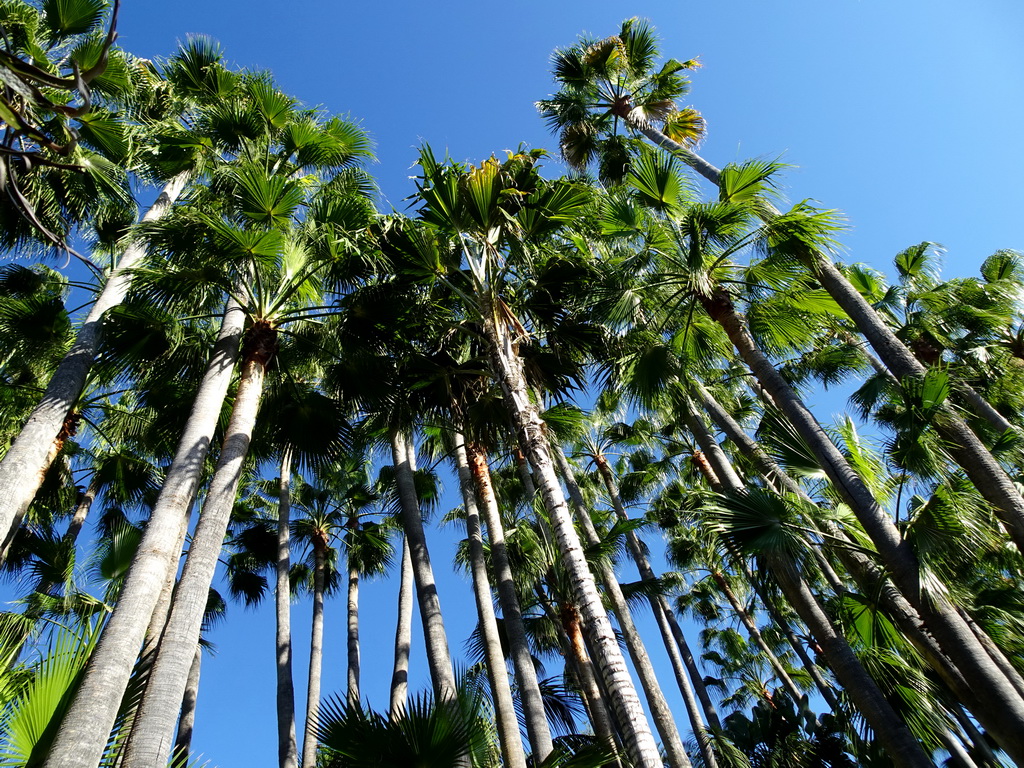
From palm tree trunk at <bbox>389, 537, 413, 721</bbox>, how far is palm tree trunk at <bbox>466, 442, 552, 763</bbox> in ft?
4.73

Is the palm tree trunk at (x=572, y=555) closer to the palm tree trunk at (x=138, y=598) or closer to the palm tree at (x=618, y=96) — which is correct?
the palm tree trunk at (x=138, y=598)

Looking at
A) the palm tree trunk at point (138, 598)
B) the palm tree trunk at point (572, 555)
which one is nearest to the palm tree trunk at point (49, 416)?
the palm tree trunk at point (138, 598)

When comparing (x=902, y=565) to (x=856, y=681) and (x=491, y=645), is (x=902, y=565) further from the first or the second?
(x=491, y=645)

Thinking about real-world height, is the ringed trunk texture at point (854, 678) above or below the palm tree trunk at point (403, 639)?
below

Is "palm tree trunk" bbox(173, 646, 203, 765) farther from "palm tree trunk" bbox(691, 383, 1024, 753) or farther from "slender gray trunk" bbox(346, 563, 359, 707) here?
"palm tree trunk" bbox(691, 383, 1024, 753)

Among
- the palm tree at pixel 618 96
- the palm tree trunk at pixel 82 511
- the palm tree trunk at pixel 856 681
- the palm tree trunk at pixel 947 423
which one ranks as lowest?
the palm tree trunk at pixel 856 681

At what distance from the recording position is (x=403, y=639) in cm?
1235

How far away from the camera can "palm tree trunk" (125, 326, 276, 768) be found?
194 inches

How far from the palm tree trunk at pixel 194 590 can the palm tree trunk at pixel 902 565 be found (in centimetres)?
634

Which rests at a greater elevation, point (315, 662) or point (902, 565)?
point (315, 662)

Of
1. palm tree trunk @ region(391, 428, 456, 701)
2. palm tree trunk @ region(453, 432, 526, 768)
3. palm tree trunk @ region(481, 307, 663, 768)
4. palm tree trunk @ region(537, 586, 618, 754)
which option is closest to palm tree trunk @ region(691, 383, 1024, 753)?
palm tree trunk @ region(481, 307, 663, 768)

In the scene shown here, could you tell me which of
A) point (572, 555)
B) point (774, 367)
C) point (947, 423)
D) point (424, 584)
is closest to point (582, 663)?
point (424, 584)

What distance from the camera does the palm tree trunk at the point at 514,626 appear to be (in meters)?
9.08

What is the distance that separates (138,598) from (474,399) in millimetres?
5654
